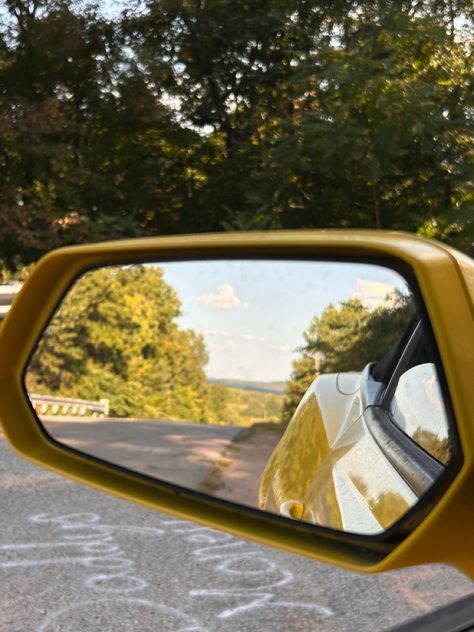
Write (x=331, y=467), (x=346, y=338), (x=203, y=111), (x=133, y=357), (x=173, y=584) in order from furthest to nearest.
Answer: (x=203, y=111) < (x=173, y=584) < (x=133, y=357) < (x=331, y=467) < (x=346, y=338)

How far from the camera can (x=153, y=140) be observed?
12.7m

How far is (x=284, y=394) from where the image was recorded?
837mm

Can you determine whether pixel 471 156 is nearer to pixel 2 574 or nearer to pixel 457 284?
pixel 2 574

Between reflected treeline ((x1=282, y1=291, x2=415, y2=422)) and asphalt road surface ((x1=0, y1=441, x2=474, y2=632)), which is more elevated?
reflected treeline ((x1=282, y1=291, x2=415, y2=422))

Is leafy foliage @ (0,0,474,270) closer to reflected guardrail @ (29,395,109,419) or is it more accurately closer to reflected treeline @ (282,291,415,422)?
reflected guardrail @ (29,395,109,419)

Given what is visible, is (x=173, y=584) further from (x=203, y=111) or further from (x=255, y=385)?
(x=203, y=111)

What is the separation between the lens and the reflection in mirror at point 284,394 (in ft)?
2.58

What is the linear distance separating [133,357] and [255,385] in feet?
1.12

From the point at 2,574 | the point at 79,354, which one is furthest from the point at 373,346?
→ the point at 2,574

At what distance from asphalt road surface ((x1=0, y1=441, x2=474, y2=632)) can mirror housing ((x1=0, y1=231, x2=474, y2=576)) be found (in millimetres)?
2283

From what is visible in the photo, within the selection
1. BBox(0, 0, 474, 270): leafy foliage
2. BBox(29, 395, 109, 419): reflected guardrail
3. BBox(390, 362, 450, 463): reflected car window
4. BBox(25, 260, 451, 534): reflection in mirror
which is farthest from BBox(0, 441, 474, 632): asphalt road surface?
BBox(0, 0, 474, 270): leafy foliage

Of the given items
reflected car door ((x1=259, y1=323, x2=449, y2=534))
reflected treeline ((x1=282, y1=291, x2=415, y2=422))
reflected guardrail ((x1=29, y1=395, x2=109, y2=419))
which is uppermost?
reflected treeline ((x1=282, y1=291, x2=415, y2=422))

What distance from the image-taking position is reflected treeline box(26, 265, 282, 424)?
92cm

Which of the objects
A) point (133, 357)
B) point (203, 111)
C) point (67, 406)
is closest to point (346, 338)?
point (133, 357)
